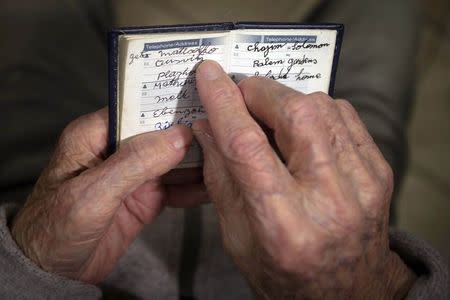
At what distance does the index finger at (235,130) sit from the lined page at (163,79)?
0.02 meters

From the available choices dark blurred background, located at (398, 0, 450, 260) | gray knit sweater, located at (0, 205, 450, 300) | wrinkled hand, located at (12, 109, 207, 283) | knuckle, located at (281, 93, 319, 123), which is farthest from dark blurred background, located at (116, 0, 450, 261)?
knuckle, located at (281, 93, 319, 123)

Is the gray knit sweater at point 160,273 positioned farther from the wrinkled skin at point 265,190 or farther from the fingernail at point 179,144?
the fingernail at point 179,144

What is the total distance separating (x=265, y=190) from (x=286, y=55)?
196mm

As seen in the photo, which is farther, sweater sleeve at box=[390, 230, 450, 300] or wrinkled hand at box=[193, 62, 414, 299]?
sweater sleeve at box=[390, 230, 450, 300]

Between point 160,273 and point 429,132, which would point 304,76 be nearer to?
point 160,273

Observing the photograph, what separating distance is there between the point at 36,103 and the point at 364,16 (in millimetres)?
754

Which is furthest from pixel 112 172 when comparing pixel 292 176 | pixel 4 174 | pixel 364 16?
pixel 364 16

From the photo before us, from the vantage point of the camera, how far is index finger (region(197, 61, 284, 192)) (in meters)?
0.54

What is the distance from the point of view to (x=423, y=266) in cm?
72

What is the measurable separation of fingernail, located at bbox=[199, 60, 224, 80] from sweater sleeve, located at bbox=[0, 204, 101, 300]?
34 cm

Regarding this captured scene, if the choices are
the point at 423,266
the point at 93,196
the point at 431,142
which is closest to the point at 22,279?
the point at 93,196

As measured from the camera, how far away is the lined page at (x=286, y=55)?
62 centimetres

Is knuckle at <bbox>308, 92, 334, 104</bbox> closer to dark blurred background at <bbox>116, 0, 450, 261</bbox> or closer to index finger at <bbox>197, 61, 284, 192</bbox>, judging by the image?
index finger at <bbox>197, 61, 284, 192</bbox>

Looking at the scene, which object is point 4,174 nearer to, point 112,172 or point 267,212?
point 112,172
